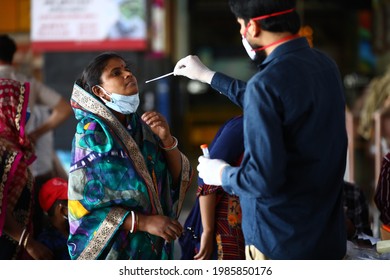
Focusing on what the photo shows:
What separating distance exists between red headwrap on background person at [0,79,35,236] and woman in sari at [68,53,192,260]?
516 millimetres

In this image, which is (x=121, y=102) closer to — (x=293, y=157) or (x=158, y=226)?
(x=158, y=226)

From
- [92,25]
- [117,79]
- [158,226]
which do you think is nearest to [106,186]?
[158,226]

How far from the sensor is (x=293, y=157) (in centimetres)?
204

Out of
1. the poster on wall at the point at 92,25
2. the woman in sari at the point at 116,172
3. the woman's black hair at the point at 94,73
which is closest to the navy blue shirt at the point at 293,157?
the woman in sari at the point at 116,172

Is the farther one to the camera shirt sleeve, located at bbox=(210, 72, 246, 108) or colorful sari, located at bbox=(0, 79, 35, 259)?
colorful sari, located at bbox=(0, 79, 35, 259)

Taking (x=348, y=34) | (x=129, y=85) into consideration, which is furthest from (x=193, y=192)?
(x=348, y=34)

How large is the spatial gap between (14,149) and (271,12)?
1390 mm

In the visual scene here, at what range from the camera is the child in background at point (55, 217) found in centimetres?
310

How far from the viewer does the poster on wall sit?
5738 mm

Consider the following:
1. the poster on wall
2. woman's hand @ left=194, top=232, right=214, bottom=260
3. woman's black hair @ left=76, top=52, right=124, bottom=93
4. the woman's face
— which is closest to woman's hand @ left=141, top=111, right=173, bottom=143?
the woman's face

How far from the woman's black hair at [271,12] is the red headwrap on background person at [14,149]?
1248 mm

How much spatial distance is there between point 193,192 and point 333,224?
4937mm

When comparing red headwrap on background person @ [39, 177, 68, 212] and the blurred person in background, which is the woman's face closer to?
red headwrap on background person @ [39, 177, 68, 212]

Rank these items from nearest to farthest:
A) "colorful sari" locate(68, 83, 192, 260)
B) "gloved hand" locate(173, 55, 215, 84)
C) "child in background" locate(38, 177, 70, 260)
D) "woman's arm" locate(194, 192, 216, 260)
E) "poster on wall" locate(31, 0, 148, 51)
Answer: "colorful sari" locate(68, 83, 192, 260)
"gloved hand" locate(173, 55, 215, 84)
"woman's arm" locate(194, 192, 216, 260)
"child in background" locate(38, 177, 70, 260)
"poster on wall" locate(31, 0, 148, 51)
